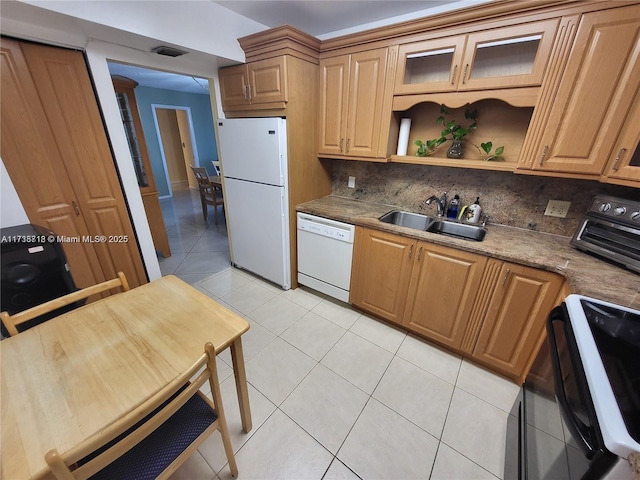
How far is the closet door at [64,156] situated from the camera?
4.86ft

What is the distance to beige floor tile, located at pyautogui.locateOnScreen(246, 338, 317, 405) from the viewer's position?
5.09 ft

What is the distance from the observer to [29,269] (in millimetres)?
1345

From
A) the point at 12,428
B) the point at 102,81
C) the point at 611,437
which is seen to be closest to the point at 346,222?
the point at 611,437

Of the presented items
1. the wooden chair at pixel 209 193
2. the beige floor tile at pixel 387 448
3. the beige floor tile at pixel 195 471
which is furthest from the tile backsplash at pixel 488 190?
the wooden chair at pixel 209 193

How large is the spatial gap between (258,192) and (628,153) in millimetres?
2304

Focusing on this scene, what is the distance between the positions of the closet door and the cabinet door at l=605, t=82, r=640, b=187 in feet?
10.1

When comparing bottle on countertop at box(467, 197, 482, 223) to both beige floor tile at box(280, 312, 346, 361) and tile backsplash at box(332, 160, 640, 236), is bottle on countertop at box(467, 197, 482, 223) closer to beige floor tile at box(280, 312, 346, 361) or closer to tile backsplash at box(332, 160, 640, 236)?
tile backsplash at box(332, 160, 640, 236)

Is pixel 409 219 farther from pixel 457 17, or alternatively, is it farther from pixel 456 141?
pixel 457 17

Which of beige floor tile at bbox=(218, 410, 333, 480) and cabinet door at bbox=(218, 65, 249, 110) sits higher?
cabinet door at bbox=(218, 65, 249, 110)

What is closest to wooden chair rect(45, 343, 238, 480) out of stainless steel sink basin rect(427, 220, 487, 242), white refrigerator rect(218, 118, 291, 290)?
white refrigerator rect(218, 118, 291, 290)

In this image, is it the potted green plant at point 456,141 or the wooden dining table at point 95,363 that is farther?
the potted green plant at point 456,141

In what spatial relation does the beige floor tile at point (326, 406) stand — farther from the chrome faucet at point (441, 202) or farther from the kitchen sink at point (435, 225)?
the chrome faucet at point (441, 202)

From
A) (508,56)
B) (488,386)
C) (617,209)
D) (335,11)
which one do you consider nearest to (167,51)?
(335,11)

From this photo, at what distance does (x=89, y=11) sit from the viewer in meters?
1.32
